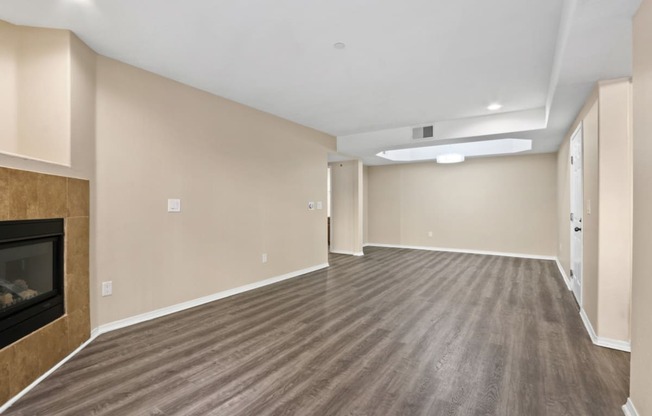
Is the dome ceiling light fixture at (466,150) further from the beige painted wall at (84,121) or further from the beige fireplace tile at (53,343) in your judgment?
the beige fireplace tile at (53,343)

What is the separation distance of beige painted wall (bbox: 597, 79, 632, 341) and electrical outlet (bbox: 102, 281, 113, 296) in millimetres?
4458

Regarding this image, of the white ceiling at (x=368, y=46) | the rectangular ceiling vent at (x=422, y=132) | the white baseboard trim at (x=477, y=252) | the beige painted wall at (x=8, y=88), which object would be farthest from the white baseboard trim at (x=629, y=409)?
the white baseboard trim at (x=477, y=252)

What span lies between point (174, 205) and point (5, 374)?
195cm

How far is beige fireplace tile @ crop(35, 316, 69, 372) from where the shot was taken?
7.06 ft

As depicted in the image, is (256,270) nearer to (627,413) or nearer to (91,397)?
(91,397)

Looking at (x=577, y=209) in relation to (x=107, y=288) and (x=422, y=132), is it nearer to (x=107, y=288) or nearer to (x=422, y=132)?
(x=422, y=132)

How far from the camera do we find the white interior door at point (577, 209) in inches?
141

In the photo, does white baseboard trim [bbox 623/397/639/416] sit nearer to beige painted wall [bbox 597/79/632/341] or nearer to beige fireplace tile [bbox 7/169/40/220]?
beige painted wall [bbox 597/79/632/341]

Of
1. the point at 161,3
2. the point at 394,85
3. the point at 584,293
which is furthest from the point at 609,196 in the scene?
the point at 161,3

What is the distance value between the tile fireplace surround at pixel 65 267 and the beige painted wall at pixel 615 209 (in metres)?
4.39

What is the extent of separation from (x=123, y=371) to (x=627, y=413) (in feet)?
10.6

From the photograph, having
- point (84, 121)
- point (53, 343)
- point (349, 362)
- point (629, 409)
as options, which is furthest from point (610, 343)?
point (84, 121)

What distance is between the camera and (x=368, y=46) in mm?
2746

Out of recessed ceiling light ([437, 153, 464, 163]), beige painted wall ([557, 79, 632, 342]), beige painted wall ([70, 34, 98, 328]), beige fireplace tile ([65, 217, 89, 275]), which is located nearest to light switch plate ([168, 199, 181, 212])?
beige painted wall ([70, 34, 98, 328])
